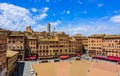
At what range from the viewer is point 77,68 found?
8600 cm

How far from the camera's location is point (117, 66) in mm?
82375

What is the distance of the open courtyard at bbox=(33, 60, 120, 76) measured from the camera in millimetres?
77000

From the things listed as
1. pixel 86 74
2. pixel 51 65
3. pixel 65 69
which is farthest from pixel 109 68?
pixel 51 65

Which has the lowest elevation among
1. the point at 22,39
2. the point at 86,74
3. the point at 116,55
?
the point at 86,74

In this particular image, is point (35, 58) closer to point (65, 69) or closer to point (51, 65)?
point (51, 65)

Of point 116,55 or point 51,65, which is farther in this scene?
point 116,55

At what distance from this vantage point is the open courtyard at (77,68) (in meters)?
77.0

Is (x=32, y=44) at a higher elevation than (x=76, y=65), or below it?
higher

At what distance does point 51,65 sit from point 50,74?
10746 mm

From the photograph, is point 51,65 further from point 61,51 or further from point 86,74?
point 61,51

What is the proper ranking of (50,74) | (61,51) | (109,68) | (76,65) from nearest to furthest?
(50,74) → (109,68) → (76,65) → (61,51)

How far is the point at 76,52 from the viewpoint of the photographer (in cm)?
11612

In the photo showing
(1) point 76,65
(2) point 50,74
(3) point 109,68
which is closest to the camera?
(2) point 50,74

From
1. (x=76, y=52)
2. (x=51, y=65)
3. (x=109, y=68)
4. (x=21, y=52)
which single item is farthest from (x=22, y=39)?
(x=109, y=68)
